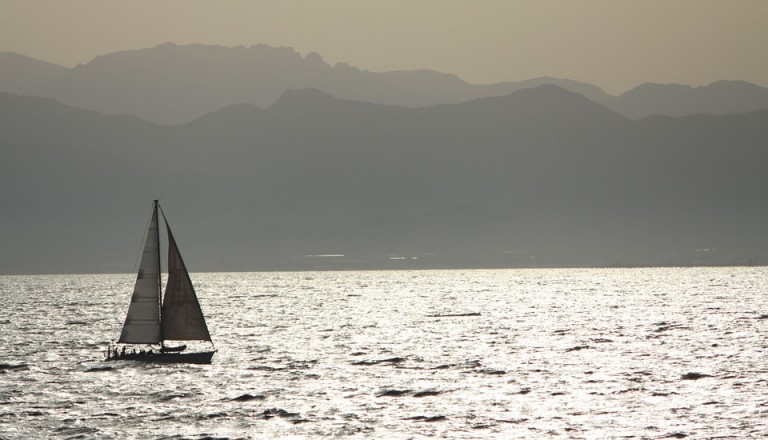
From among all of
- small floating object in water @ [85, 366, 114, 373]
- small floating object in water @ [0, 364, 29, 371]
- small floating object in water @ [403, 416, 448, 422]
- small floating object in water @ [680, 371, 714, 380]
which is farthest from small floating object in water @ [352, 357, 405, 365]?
small floating object in water @ [403, 416, 448, 422]

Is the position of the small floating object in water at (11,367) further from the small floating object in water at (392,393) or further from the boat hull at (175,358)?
the small floating object in water at (392,393)

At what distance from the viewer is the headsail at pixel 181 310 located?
7894 centimetres

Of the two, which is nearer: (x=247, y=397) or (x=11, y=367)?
(x=247, y=397)

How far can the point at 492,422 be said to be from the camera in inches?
2356

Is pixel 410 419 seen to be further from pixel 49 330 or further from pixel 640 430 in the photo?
pixel 49 330

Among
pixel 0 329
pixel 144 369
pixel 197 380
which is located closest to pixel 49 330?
pixel 0 329

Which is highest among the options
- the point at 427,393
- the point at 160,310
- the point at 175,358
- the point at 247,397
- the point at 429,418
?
the point at 160,310

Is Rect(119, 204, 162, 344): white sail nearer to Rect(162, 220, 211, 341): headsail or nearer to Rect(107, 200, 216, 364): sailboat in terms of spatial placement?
Rect(107, 200, 216, 364): sailboat

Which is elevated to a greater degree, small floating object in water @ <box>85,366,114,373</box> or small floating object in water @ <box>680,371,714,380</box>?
small floating object in water @ <box>85,366,114,373</box>

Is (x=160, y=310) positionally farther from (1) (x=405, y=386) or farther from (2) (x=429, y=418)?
(2) (x=429, y=418)

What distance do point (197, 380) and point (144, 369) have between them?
9.72 m

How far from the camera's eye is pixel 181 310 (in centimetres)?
7938

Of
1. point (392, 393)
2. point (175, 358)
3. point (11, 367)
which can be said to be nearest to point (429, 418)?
point (392, 393)

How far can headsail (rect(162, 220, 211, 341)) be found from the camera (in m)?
78.9
